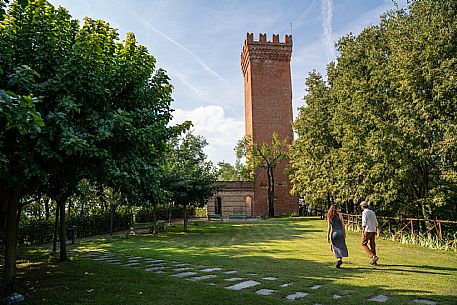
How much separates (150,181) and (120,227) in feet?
61.2

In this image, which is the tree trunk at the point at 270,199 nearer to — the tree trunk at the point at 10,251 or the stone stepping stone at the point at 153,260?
the stone stepping stone at the point at 153,260

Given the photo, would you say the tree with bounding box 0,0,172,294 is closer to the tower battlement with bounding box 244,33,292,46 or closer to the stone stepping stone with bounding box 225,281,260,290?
the stone stepping stone with bounding box 225,281,260,290

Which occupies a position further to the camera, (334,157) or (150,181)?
(334,157)

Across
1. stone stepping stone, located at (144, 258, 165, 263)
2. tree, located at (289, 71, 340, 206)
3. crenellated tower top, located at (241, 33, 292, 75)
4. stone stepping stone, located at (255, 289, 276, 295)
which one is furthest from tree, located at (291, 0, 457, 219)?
crenellated tower top, located at (241, 33, 292, 75)

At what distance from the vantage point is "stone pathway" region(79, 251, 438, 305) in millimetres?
5773

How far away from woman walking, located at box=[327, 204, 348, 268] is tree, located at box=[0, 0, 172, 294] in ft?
15.1

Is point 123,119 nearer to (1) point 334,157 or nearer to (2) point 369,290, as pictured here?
(2) point 369,290

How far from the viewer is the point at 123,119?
5586 millimetres

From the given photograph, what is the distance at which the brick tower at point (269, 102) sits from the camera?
38.0m

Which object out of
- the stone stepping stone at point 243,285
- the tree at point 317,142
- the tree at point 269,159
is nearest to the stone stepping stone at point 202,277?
the stone stepping stone at point 243,285

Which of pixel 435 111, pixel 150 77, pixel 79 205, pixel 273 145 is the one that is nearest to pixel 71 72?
pixel 150 77

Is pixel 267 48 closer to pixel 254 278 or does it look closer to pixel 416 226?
pixel 416 226

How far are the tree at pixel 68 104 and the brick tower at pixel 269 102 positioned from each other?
31.8 meters

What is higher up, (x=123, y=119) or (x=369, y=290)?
(x=123, y=119)
